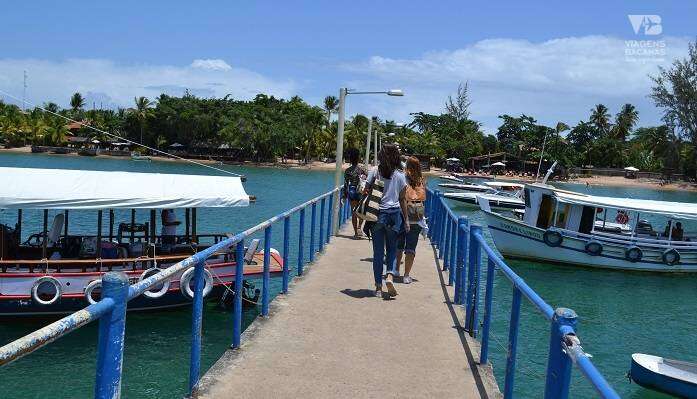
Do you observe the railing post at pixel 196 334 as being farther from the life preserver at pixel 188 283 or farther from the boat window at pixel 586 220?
the boat window at pixel 586 220

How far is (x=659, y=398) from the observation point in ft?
32.8

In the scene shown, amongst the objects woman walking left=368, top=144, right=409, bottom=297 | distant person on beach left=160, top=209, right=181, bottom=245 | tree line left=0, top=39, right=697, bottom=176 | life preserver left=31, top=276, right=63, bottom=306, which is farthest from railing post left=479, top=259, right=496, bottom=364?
tree line left=0, top=39, right=697, bottom=176

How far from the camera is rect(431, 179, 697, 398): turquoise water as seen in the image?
429 inches

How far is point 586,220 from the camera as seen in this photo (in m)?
23.0

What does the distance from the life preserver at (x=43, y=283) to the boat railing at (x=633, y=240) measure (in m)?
17.2

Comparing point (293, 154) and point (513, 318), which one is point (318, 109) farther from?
point (513, 318)

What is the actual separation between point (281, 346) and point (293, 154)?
99.2 metres

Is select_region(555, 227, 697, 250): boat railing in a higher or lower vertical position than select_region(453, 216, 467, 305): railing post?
lower

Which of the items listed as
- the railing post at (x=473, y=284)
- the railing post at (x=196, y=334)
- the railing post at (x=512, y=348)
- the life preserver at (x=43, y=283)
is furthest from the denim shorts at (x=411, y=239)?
the life preserver at (x=43, y=283)

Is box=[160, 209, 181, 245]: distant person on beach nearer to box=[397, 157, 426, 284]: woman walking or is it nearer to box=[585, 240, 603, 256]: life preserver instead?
box=[397, 157, 426, 284]: woman walking

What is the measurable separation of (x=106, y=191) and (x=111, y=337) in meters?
8.91

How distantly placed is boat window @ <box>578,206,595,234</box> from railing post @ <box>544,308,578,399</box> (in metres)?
20.5

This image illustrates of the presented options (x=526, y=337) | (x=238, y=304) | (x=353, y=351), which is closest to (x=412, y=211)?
(x=353, y=351)

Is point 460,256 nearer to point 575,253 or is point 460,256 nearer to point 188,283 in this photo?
point 188,283
